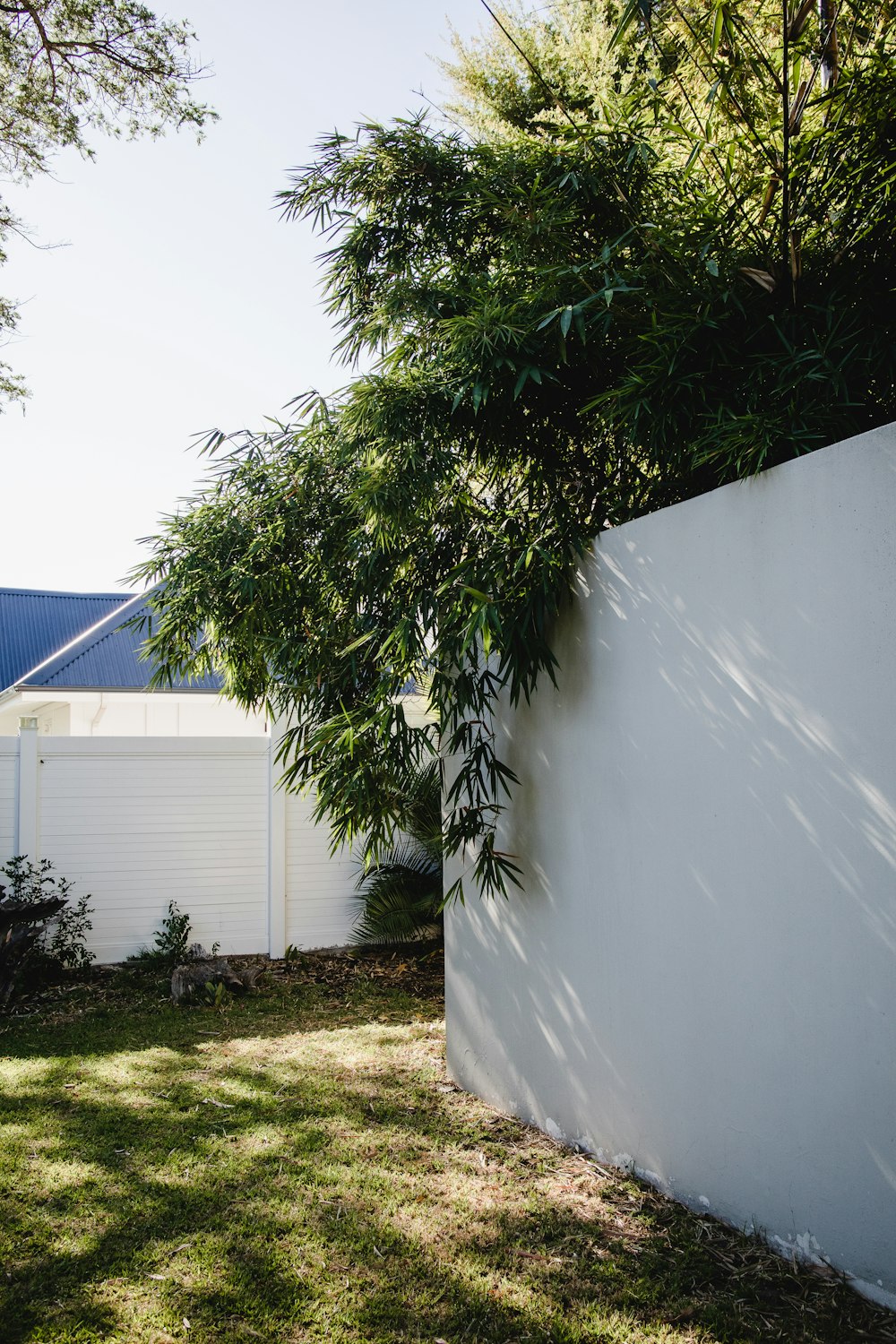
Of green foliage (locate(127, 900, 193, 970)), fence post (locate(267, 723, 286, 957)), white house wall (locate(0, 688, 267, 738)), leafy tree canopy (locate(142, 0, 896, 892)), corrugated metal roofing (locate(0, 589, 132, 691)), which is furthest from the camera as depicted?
corrugated metal roofing (locate(0, 589, 132, 691))

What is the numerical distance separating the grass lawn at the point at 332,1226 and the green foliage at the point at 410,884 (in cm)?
174

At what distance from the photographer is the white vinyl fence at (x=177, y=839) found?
6.03 metres

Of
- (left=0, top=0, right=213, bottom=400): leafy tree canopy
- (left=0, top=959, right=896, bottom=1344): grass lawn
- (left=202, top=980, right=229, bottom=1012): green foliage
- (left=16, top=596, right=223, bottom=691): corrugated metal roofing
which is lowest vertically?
(left=0, top=959, right=896, bottom=1344): grass lawn

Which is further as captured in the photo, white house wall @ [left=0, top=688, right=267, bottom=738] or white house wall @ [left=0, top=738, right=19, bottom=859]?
white house wall @ [left=0, top=688, right=267, bottom=738]

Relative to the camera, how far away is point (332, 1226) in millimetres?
2742

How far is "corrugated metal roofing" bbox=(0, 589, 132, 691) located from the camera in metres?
12.5

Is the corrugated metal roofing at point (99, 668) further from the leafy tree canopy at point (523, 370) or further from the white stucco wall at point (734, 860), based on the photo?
the white stucco wall at point (734, 860)

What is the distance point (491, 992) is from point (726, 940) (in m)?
1.54

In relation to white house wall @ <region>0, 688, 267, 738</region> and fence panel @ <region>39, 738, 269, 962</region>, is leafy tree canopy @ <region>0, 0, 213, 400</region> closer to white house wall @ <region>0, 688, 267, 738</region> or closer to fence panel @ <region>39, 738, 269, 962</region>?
fence panel @ <region>39, 738, 269, 962</region>

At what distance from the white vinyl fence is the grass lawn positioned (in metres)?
1.78

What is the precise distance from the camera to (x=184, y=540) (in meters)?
4.23

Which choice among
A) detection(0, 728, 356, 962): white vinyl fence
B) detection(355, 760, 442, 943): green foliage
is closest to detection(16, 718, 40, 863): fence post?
detection(0, 728, 356, 962): white vinyl fence

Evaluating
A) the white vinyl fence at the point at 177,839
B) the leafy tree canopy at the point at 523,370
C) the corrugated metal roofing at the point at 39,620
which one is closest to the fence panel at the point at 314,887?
the white vinyl fence at the point at 177,839

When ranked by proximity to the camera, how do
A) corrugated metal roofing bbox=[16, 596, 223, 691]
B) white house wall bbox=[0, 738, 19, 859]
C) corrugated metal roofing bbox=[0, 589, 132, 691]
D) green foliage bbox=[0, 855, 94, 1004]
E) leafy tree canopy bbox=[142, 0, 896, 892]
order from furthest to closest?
corrugated metal roofing bbox=[0, 589, 132, 691] → corrugated metal roofing bbox=[16, 596, 223, 691] → white house wall bbox=[0, 738, 19, 859] → green foliage bbox=[0, 855, 94, 1004] → leafy tree canopy bbox=[142, 0, 896, 892]
